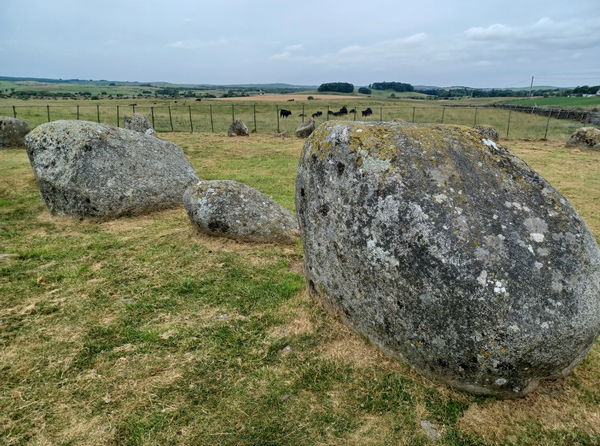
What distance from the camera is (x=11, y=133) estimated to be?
70.2ft

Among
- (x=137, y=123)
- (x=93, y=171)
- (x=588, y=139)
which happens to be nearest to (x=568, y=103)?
(x=588, y=139)

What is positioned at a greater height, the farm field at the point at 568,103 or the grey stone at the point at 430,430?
the farm field at the point at 568,103

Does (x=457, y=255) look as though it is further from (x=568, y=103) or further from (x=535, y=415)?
(x=568, y=103)

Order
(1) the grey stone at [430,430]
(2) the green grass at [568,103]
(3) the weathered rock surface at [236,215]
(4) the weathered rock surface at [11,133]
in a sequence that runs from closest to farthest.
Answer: (1) the grey stone at [430,430] → (3) the weathered rock surface at [236,215] → (4) the weathered rock surface at [11,133] → (2) the green grass at [568,103]

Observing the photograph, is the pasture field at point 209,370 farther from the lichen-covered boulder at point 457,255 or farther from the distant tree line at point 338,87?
the distant tree line at point 338,87

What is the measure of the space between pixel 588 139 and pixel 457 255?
25.8 metres

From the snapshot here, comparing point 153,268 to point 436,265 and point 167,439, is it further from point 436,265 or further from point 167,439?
point 436,265

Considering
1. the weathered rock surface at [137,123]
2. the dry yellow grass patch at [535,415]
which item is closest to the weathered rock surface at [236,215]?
the dry yellow grass patch at [535,415]

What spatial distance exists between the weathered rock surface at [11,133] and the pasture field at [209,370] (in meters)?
16.8

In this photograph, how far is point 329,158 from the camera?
208 inches

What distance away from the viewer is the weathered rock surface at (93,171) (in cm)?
1031

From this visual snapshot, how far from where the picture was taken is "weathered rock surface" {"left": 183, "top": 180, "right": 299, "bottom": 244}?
8.94 m

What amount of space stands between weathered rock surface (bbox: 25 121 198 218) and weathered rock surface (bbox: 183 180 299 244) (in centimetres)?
230

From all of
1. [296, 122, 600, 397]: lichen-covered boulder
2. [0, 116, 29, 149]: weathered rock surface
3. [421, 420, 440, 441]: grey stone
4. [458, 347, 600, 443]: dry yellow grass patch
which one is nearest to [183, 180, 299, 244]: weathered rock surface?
[296, 122, 600, 397]: lichen-covered boulder
